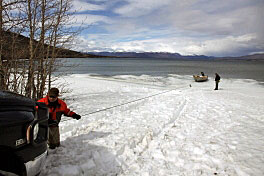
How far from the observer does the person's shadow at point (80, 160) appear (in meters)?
3.41

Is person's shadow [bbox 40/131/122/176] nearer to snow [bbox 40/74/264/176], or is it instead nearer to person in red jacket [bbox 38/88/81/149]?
snow [bbox 40/74/264/176]

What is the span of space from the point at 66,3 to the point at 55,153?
6455 mm

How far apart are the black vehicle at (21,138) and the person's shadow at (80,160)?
4.00 ft

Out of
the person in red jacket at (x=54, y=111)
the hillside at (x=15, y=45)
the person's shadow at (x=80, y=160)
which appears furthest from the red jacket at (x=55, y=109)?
the hillside at (x=15, y=45)

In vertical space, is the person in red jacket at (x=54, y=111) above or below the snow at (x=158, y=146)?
above

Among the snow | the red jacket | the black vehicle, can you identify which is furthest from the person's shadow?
the black vehicle

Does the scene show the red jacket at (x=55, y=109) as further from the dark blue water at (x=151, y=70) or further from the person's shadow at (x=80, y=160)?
the dark blue water at (x=151, y=70)

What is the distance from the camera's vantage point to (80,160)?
3779 millimetres

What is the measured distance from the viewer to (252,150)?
4.50 m

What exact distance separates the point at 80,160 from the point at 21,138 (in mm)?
2032

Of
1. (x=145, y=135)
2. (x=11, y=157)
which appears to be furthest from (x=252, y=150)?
(x=11, y=157)

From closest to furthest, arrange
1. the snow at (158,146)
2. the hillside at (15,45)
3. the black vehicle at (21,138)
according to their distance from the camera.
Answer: the black vehicle at (21,138)
the snow at (158,146)
the hillside at (15,45)

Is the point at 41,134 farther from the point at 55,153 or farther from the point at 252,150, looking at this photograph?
the point at 252,150

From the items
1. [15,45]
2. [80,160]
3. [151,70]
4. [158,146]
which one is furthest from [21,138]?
[151,70]
